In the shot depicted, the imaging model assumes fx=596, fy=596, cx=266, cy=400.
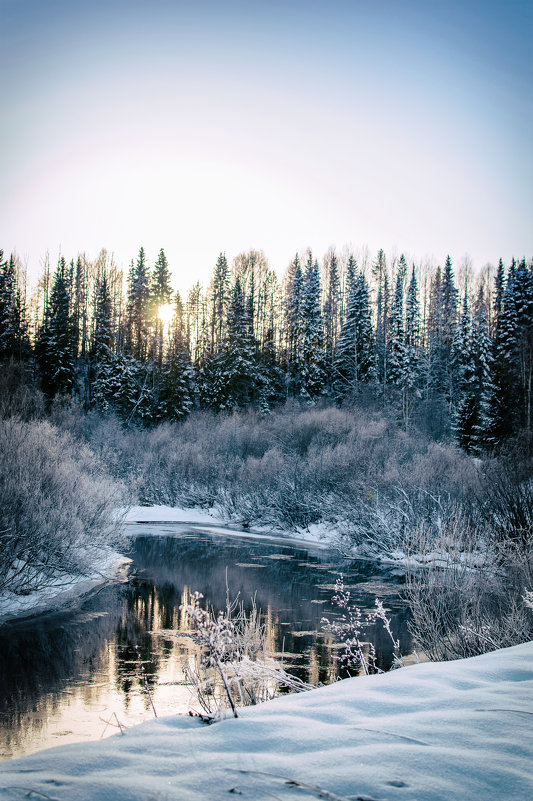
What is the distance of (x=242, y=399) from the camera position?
49312mm

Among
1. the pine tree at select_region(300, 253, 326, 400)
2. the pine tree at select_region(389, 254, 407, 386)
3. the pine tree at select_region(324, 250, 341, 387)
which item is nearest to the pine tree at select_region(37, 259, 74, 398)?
the pine tree at select_region(300, 253, 326, 400)

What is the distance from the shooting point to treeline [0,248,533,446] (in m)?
46.2

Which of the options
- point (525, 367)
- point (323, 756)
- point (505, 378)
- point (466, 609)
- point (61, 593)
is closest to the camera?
point (323, 756)

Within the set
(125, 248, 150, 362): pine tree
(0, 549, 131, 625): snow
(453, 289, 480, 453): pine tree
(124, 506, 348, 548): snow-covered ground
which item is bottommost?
(124, 506, 348, 548): snow-covered ground

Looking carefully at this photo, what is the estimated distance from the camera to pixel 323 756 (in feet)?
9.97

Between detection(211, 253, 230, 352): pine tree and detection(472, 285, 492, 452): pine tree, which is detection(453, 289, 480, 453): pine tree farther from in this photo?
detection(211, 253, 230, 352): pine tree

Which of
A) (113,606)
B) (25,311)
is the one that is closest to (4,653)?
(113,606)

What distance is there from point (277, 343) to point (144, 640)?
160 feet

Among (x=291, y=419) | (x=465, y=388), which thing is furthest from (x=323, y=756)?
(x=465, y=388)

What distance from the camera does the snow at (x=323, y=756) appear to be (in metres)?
2.72

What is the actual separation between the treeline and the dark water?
875 inches

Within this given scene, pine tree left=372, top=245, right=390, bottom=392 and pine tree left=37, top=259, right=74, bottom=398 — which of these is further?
pine tree left=372, top=245, right=390, bottom=392

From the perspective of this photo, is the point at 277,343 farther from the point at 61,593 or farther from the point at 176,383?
the point at 61,593

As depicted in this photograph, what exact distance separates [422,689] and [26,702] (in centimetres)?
718
